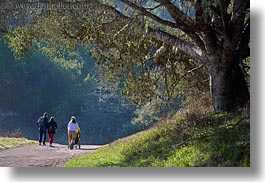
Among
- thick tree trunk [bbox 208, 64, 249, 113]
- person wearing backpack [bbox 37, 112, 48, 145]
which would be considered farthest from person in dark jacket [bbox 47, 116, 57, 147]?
thick tree trunk [bbox 208, 64, 249, 113]

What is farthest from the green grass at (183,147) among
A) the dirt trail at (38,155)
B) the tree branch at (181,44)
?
the tree branch at (181,44)

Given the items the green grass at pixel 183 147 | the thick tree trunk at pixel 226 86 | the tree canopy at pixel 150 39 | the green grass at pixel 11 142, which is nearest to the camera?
the green grass at pixel 183 147

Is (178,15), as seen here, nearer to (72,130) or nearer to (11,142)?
(72,130)

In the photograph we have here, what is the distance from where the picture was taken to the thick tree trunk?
4.14 metres

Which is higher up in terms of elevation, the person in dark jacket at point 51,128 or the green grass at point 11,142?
the person in dark jacket at point 51,128

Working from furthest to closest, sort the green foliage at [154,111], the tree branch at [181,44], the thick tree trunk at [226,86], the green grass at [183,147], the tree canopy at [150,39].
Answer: the tree branch at [181,44]
the thick tree trunk at [226,86]
the tree canopy at [150,39]
the green foliage at [154,111]
the green grass at [183,147]

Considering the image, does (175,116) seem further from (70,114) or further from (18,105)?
(18,105)

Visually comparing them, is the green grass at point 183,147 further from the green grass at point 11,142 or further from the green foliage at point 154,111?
the green grass at point 11,142

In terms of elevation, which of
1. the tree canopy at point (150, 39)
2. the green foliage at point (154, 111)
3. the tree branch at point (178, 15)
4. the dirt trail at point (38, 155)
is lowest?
the dirt trail at point (38, 155)

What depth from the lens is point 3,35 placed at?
157 inches

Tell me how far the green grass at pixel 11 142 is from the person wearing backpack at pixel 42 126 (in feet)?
0.20

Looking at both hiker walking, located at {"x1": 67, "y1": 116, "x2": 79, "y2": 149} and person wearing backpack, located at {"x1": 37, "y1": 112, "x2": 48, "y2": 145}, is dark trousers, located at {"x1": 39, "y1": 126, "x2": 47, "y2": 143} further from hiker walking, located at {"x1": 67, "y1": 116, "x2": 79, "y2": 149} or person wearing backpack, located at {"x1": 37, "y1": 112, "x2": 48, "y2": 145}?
hiker walking, located at {"x1": 67, "y1": 116, "x2": 79, "y2": 149}

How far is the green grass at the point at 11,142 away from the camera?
3463 mm

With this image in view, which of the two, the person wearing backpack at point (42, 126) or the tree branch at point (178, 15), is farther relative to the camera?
the tree branch at point (178, 15)
